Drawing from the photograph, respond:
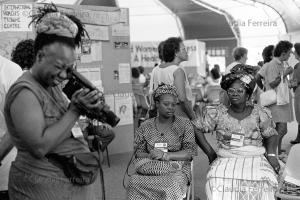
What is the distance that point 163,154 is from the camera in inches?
142

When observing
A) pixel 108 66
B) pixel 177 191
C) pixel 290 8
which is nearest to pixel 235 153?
pixel 177 191

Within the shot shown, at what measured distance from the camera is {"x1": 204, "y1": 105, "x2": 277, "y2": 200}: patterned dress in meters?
3.25

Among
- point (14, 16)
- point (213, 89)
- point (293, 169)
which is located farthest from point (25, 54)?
point (213, 89)

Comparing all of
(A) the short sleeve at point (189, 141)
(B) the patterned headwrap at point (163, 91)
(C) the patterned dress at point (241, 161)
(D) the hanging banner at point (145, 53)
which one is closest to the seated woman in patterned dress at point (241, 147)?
(C) the patterned dress at point (241, 161)

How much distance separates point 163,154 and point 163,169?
16 cm

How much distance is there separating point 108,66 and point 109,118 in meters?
4.86

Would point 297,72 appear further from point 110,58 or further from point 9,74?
point 9,74

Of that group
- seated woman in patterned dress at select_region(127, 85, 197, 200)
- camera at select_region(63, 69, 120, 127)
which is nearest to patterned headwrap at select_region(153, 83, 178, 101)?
seated woman in patterned dress at select_region(127, 85, 197, 200)

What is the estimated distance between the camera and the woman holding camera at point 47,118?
1.58 meters

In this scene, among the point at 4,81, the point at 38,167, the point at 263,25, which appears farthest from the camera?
the point at 263,25

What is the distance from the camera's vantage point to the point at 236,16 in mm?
17344

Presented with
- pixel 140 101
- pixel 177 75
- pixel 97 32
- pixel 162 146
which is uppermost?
pixel 97 32

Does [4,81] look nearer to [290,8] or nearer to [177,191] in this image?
[177,191]

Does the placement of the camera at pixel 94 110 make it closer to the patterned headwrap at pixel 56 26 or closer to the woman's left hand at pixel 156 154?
the patterned headwrap at pixel 56 26
